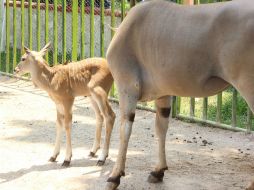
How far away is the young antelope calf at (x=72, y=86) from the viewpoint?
18.6 ft

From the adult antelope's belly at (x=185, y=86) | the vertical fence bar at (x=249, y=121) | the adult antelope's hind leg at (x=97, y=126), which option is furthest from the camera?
the vertical fence bar at (x=249, y=121)

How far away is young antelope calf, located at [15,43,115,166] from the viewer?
5656 millimetres

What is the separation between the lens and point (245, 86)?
4090 mm

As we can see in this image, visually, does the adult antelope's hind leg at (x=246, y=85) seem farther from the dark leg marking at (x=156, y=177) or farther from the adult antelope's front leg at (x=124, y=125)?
the dark leg marking at (x=156, y=177)

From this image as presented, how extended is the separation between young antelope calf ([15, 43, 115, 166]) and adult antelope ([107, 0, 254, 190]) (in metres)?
0.75

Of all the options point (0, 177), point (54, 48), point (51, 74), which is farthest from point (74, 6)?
point (0, 177)

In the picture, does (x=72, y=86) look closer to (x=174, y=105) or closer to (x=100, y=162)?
(x=100, y=162)

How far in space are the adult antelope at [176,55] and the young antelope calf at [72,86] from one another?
0.75 m

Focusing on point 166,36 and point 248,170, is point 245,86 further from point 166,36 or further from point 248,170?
point 248,170

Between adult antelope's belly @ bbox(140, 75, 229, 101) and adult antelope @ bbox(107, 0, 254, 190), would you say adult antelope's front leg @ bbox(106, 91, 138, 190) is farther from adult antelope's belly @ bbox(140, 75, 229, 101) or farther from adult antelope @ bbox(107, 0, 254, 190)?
adult antelope's belly @ bbox(140, 75, 229, 101)

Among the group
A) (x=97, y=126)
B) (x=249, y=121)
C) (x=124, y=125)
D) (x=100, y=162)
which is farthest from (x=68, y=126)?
(x=249, y=121)

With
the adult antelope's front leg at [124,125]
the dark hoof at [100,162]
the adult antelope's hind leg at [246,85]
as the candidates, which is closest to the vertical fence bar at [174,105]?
the dark hoof at [100,162]

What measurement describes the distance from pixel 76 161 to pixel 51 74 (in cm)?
95

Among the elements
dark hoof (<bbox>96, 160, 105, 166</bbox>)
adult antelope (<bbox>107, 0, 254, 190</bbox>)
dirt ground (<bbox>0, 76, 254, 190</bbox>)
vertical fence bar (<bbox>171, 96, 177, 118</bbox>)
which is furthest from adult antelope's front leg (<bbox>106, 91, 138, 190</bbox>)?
vertical fence bar (<bbox>171, 96, 177, 118</bbox>)
